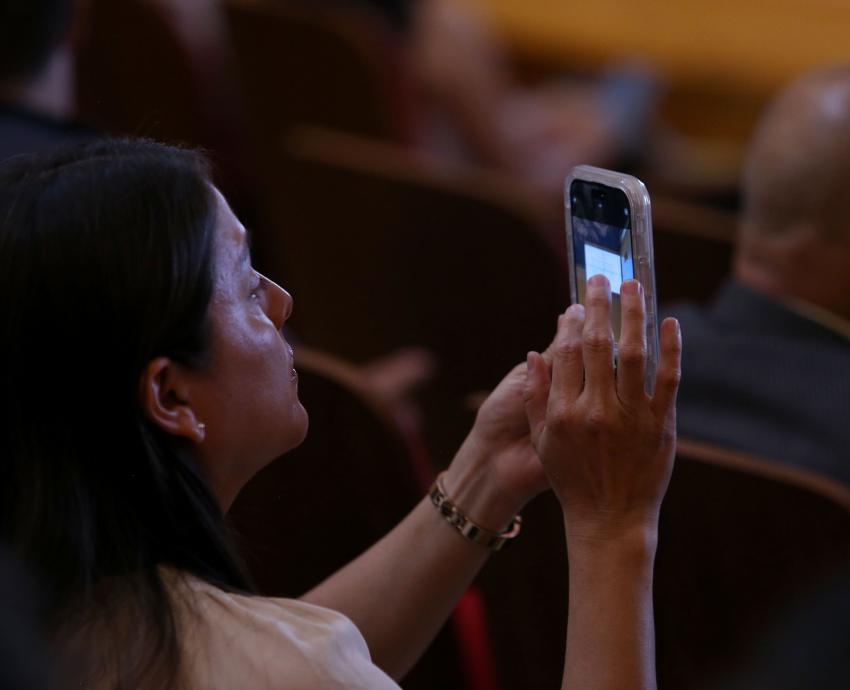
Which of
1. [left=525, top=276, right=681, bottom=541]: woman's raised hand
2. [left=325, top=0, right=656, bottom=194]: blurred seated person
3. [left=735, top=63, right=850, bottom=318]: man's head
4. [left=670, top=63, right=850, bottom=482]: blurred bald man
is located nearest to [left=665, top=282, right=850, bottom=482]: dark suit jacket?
[left=670, top=63, right=850, bottom=482]: blurred bald man

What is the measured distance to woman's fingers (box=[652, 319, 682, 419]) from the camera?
0.82 metres

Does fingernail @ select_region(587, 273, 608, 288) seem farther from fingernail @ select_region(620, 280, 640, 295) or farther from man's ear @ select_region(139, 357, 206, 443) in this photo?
man's ear @ select_region(139, 357, 206, 443)

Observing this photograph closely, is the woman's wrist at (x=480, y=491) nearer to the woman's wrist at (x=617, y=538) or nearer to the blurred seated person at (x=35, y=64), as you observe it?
the woman's wrist at (x=617, y=538)

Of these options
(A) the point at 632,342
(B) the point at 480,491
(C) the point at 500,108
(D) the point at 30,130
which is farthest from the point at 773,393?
(C) the point at 500,108

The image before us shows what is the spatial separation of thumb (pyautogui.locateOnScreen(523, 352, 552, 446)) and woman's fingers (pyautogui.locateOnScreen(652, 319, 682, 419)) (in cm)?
9

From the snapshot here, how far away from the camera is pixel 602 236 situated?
896 millimetres

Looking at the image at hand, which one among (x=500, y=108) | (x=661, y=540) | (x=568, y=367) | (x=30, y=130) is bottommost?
(x=500, y=108)

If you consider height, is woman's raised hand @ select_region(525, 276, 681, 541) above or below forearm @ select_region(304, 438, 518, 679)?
above

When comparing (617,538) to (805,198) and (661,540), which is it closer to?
(661,540)

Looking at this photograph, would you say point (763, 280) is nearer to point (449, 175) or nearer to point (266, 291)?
point (449, 175)

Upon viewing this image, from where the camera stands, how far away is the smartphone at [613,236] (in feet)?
2.78

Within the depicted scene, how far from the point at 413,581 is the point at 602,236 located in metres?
0.30

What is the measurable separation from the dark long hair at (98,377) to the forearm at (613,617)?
0.25 m

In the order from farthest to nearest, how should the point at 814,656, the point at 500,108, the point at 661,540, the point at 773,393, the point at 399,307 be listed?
the point at 500,108 < the point at 399,307 < the point at 773,393 < the point at 661,540 < the point at 814,656
